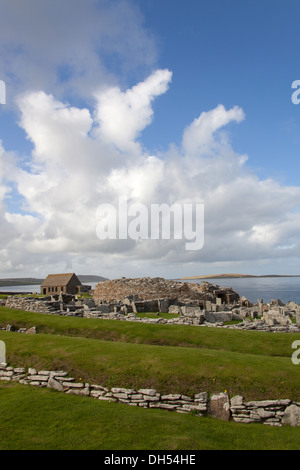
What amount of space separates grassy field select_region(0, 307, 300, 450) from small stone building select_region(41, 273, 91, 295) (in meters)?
59.9

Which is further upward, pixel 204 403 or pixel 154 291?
pixel 154 291

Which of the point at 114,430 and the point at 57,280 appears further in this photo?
the point at 57,280

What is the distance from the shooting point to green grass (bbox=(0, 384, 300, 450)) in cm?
781

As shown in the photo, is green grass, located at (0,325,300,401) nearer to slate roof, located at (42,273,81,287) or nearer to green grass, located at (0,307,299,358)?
green grass, located at (0,307,299,358)

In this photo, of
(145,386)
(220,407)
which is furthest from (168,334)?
(220,407)

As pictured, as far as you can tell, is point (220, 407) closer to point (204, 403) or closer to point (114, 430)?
point (204, 403)

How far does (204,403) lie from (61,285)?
2735 inches

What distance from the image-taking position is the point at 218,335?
1794cm

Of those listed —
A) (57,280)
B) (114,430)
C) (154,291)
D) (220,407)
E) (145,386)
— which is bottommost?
(220,407)

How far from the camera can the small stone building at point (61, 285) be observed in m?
74.2

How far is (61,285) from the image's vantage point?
7494 centimetres

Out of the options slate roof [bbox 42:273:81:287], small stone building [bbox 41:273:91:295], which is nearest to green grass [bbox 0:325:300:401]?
small stone building [bbox 41:273:91:295]

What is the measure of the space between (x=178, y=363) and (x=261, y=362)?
12.0ft
